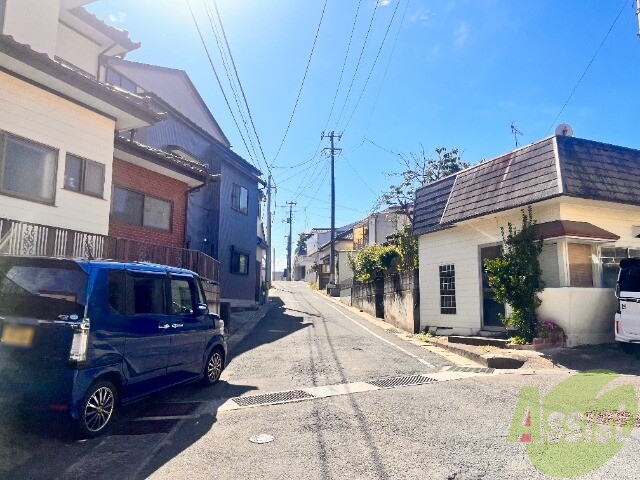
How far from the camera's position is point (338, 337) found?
13180 mm

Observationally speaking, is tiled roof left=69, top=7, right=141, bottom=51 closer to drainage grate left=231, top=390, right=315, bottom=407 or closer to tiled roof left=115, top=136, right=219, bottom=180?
tiled roof left=115, top=136, right=219, bottom=180

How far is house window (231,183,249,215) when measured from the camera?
22.6 metres

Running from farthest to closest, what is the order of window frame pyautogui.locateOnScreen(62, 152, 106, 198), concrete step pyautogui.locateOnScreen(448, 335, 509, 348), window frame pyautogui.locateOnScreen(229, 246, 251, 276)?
window frame pyautogui.locateOnScreen(229, 246, 251, 276) < concrete step pyautogui.locateOnScreen(448, 335, 509, 348) < window frame pyautogui.locateOnScreen(62, 152, 106, 198)

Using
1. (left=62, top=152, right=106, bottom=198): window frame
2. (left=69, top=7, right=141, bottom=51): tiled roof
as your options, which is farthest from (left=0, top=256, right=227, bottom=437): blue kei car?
(left=69, top=7, right=141, bottom=51): tiled roof

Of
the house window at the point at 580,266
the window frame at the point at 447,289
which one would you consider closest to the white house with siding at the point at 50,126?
the window frame at the point at 447,289

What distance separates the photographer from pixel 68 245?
7.94 meters

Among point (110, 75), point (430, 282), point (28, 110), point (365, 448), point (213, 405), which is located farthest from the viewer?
point (110, 75)

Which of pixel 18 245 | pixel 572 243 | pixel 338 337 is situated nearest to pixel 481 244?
pixel 572 243

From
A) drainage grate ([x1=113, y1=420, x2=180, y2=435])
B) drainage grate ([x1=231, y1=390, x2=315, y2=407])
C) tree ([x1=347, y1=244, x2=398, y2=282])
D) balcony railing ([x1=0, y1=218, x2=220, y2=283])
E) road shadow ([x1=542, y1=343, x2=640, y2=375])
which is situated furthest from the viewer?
tree ([x1=347, y1=244, x2=398, y2=282])

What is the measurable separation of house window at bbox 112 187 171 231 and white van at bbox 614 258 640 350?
11.9m

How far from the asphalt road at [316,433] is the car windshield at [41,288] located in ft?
4.00

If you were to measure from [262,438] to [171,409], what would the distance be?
1.82m

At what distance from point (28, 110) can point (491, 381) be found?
9.79 metres

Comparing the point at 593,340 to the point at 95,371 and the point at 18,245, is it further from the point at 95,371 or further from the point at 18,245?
the point at 18,245
